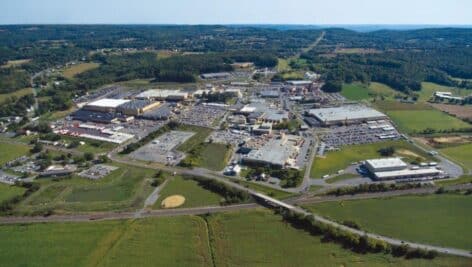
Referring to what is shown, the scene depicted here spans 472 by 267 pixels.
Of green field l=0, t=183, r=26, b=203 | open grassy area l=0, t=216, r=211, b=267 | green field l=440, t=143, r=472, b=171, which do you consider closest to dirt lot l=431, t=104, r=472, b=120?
green field l=440, t=143, r=472, b=171

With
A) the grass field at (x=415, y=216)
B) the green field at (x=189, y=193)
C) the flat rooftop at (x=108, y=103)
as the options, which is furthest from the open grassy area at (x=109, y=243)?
the flat rooftop at (x=108, y=103)

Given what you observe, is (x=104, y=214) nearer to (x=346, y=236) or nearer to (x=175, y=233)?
(x=175, y=233)

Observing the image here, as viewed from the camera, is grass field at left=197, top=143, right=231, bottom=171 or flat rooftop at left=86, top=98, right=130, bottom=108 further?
flat rooftop at left=86, top=98, right=130, bottom=108

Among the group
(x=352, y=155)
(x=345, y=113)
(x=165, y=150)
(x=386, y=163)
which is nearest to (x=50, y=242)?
(x=165, y=150)

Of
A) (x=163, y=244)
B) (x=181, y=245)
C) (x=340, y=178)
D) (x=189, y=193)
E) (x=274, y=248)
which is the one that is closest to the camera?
(x=274, y=248)

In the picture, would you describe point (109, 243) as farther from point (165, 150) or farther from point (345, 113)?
point (345, 113)

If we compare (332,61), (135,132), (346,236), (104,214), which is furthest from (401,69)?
(104,214)

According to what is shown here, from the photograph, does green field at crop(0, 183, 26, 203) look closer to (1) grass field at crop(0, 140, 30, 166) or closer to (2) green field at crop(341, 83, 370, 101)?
(1) grass field at crop(0, 140, 30, 166)
